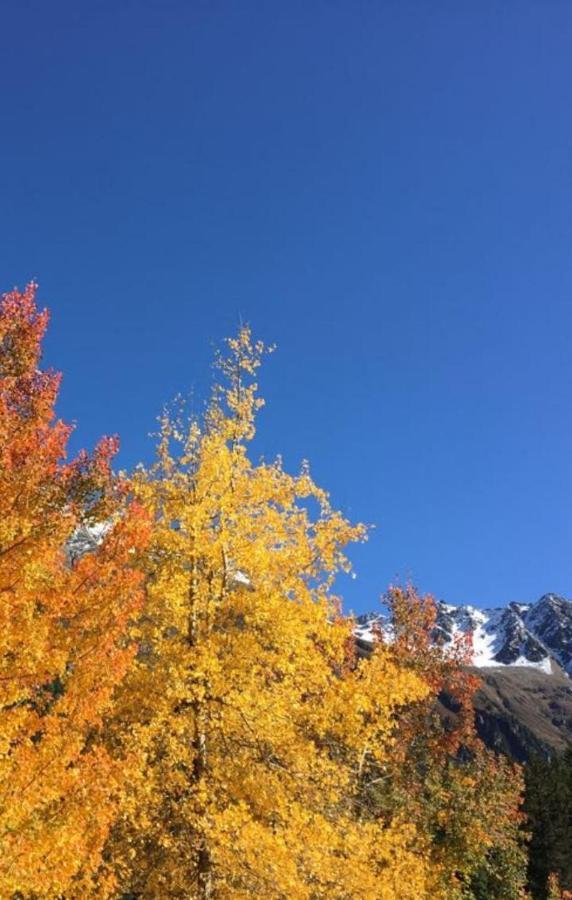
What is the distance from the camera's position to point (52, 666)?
10477mm

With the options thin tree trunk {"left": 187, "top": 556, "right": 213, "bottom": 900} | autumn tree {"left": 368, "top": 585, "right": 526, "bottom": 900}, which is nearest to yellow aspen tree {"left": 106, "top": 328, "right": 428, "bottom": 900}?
thin tree trunk {"left": 187, "top": 556, "right": 213, "bottom": 900}

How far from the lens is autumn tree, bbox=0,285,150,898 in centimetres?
988

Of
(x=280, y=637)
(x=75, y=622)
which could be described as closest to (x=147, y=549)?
(x=75, y=622)

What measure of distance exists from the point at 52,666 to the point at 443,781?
1949cm

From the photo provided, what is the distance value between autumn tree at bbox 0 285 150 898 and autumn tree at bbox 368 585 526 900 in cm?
1052

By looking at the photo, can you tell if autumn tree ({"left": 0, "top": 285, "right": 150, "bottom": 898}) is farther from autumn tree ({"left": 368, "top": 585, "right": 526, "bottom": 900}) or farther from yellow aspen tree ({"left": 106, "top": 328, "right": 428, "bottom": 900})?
autumn tree ({"left": 368, "top": 585, "right": 526, "bottom": 900})

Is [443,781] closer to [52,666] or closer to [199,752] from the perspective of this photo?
[199,752]

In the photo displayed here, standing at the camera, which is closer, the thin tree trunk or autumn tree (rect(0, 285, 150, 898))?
autumn tree (rect(0, 285, 150, 898))

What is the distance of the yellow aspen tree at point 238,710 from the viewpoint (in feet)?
36.9

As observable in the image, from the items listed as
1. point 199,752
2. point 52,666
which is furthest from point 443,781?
point 52,666

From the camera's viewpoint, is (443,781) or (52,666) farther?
(443,781)

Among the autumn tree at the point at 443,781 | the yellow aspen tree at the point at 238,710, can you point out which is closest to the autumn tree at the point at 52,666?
the yellow aspen tree at the point at 238,710

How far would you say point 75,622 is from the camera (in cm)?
1121

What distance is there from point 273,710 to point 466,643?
21423mm
